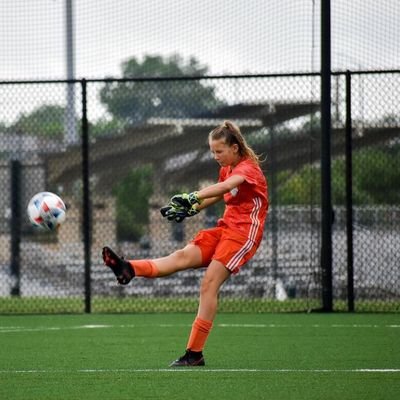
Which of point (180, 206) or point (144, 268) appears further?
point (144, 268)

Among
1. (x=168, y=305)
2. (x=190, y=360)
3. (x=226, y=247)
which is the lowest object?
(x=168, y=305)

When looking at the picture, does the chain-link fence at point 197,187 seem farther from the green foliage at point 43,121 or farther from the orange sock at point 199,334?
the orange sock at point 199,334

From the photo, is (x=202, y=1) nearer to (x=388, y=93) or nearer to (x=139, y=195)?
(x=388, y=93)

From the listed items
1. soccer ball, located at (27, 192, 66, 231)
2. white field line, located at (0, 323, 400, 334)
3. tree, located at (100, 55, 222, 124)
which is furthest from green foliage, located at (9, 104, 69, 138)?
soccer ball, located at (27, 192, 66, 231)

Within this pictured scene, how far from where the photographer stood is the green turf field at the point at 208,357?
700 centimetres

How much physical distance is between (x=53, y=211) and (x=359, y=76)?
5793 mm

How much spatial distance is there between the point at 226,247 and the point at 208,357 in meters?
1.10

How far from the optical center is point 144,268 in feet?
27.6

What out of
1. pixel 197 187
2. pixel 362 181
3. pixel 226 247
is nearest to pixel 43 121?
pixel 197 187

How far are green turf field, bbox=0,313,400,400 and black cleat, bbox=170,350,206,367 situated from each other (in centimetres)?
9

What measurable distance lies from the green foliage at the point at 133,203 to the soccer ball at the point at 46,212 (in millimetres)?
10028

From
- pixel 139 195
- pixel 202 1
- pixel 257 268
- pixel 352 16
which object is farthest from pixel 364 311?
pixel 139 195

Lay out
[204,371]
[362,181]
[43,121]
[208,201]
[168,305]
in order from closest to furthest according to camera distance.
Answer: [204,371] < [208,201] < [168,305] < [362,181] < [43,121]

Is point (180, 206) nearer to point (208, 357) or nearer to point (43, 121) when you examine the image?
point (208, 357)
